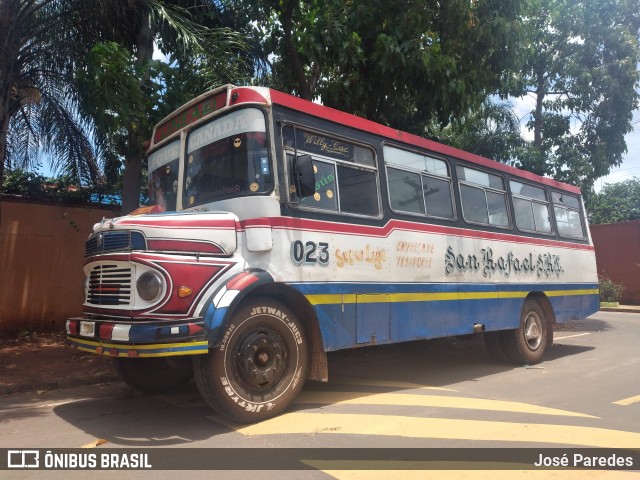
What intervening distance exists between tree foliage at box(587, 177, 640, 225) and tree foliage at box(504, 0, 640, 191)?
1424 centimetres

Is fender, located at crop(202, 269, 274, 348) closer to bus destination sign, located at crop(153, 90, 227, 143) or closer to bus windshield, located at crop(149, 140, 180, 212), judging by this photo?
bus windshield, located at crop(149, 140, 180, 212)

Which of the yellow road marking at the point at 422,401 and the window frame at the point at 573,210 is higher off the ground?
the window frame at the point at 573,210

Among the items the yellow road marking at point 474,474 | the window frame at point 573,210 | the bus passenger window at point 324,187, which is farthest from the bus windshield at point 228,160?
the window frame at point 573,210

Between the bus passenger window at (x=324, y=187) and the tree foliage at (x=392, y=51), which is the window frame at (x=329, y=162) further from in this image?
the tree foliage at (x=392, y=51)

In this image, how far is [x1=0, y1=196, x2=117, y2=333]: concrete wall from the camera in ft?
30.6

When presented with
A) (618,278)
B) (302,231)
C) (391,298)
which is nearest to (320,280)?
(302,231)

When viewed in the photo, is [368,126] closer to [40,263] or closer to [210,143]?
[210,143]

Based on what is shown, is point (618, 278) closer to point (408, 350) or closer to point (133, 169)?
point (408, 350)

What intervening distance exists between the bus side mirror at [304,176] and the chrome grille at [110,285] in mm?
1777

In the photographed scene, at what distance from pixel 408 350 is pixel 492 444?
5205 mm

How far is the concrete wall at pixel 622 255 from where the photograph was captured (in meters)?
20.1

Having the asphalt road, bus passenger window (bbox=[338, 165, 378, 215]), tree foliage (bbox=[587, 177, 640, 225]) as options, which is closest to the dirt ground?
the asphalt road

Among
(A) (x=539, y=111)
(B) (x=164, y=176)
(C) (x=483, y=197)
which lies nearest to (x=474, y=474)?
(B) (x=164, y=176)

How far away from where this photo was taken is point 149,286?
14.8ft
